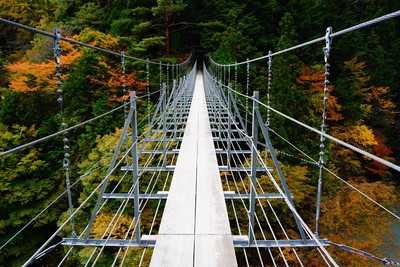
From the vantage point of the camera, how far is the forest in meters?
7.99

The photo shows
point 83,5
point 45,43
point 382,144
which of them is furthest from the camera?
point 83,5

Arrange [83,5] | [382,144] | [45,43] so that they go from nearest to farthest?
[45,43], [382,144], [83,5]

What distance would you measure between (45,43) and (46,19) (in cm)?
511

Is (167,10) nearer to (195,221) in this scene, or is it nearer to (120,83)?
(120,83)

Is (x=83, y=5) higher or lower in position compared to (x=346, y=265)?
higher

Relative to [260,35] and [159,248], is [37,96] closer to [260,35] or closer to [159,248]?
[260,35]

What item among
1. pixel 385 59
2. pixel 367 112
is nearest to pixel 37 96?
pixel 367 112

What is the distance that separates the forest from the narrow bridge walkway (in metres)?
2.12

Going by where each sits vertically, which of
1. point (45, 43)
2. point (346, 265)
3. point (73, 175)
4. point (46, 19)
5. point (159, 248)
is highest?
point (46, 19)

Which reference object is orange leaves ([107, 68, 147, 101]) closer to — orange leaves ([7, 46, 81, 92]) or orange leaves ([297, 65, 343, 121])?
orange leaves ([7, 46, 81, 92])

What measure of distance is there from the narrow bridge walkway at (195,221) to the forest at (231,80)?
2120 mm

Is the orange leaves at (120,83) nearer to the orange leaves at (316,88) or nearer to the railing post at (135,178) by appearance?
the orange leaves at (316,88)

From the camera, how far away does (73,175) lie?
10.0m

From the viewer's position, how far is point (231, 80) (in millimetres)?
12539
